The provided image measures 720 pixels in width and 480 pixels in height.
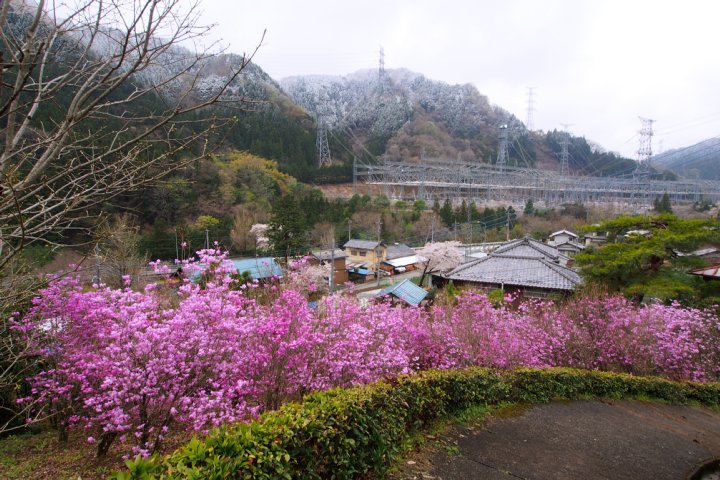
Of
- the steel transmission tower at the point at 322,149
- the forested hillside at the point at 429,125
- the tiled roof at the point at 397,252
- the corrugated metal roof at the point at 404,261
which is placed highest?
the forested hillside at the point at 429,125

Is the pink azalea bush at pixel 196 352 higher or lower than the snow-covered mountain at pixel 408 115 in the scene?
lower

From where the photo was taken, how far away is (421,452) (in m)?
4.60

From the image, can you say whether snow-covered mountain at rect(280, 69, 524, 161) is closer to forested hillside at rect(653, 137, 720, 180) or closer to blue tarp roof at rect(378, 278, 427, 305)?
forested hillside at rect(653, 137, 720, 180)

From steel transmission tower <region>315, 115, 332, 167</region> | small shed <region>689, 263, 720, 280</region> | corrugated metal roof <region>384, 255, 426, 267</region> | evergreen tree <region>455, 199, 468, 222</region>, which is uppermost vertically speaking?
steel transmission tower <region>315, 115, 332, 167</region>

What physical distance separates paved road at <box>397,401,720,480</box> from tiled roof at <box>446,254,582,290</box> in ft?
28.8

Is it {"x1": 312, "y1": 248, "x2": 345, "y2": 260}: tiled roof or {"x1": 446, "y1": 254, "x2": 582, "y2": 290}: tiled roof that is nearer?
{"x1": 446, "y1": 254, "x2": 582, "y2": 290}: tiled roof


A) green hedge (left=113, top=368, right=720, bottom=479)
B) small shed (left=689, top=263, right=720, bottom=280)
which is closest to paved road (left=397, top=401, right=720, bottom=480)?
green hedge (left=113, top=368, right=720, bottom=479)

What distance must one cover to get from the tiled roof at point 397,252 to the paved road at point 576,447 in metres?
25.6

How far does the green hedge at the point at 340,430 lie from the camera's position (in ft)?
8.35

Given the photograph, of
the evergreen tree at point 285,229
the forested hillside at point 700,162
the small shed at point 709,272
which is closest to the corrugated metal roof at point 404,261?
the evergreen tree at point 285,229

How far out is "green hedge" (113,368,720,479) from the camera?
2545 mm

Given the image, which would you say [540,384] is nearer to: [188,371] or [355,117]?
[188,371]

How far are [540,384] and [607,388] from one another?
209 centimetres

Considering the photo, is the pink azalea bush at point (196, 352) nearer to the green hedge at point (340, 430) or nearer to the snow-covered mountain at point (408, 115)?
the green hedge at point (340, 430)
